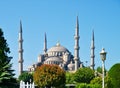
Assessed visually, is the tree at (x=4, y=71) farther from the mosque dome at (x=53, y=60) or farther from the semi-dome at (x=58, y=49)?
the semi-dome at (x=58, y=49)

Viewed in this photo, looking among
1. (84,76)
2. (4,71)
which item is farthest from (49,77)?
(84,76)

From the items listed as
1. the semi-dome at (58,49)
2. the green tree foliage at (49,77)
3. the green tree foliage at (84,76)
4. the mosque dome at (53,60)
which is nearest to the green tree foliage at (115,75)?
the green tree foliage at (49,77)

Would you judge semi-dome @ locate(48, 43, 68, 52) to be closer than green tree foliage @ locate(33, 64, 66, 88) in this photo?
No

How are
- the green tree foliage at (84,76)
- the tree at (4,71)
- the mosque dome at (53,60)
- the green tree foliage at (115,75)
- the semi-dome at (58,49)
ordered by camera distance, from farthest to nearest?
the semi-dome at (58,49)
the mosque dome at (53,60)
the green tree foliage at (84,76)
the green tree foliage at (115,75)
the tree at (4,71)

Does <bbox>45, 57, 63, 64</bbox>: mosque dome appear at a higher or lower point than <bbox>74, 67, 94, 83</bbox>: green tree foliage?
higher

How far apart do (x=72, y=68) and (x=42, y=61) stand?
32.5ft

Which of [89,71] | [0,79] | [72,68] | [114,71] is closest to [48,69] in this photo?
[114,71]

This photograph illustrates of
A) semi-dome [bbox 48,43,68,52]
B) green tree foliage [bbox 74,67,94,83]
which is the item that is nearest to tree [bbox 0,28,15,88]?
green tree foliage [bbox 74,67,94,83]

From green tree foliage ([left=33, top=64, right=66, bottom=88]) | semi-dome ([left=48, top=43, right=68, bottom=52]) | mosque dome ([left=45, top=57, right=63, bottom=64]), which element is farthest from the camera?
semi-dome ([left=48, top=43, right=68, bottom=52])

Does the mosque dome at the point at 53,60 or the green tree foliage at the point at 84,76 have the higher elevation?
the mosque dome at the point at 53,60

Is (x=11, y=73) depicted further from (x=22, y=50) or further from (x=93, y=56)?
(x=93, y=56)

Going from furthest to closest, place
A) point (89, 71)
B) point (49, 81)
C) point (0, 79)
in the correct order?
point (89, 71), point (49, 81), point (0, 79)

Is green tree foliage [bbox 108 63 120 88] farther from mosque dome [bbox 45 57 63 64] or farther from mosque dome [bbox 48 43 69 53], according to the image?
mosque dome [bbox 48 43 69 53]

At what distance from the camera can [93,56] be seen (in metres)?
→ 109
